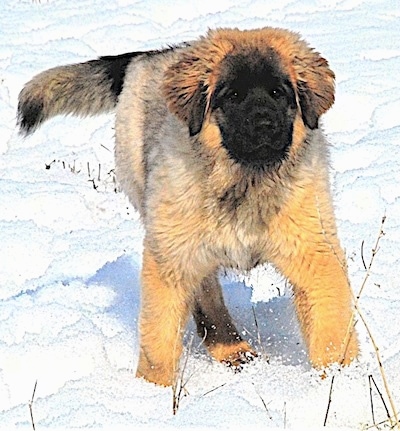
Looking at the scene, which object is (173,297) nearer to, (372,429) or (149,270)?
(149,270)

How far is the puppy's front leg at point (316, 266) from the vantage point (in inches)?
163

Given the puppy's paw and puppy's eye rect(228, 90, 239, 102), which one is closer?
puppy's eye rect(228, 90, 239, 102)

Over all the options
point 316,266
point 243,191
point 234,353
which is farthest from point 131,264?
point 316,266

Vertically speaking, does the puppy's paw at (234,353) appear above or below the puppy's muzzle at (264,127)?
below

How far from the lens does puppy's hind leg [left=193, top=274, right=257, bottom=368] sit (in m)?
4.88

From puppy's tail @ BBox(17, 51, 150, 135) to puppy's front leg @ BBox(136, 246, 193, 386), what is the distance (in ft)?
4.48

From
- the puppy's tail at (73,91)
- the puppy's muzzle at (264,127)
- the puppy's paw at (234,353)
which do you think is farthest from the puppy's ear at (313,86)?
the puppy's tail at (73,91)

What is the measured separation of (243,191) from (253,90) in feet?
1.36

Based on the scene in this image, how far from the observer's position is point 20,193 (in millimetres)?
6668

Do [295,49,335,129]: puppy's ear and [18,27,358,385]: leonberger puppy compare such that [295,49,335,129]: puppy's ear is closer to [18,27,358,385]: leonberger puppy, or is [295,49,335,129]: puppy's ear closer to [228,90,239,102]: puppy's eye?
[18,27,358,385]: leonberger puppy

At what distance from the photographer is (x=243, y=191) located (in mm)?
4262

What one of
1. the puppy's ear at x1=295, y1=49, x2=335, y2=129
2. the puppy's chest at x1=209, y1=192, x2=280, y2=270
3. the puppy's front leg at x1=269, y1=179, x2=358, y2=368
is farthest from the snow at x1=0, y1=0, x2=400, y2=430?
the puppy's ear at x1=295, y1=49, x2=335, y2=129

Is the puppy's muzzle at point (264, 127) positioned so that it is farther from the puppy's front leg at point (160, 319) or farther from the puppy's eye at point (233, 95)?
the puppy's front leg at point (160, 319)

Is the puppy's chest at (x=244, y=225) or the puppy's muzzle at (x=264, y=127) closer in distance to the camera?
the puppy's muzzle at (x=264, y=127)
